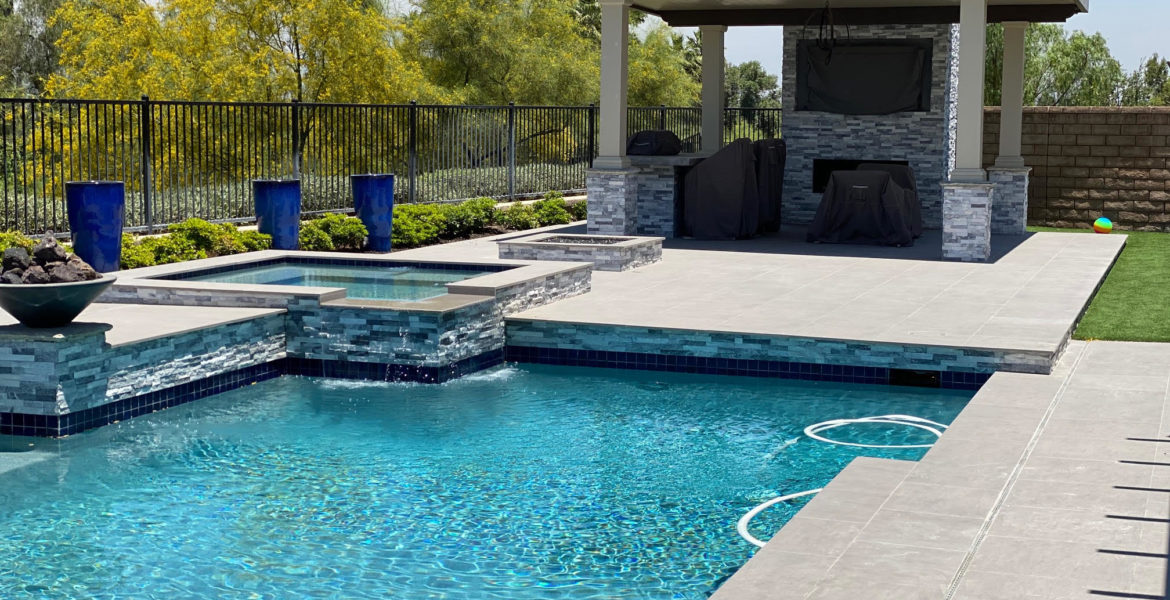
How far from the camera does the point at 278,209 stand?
1317cm

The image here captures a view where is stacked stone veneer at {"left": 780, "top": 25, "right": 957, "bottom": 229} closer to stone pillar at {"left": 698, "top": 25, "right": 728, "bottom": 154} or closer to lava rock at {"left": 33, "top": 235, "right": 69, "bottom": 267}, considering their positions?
stone pillar at {"left": 698, "top": 25, "right": 728, "bottom": 154}

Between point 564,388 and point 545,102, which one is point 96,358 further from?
point 545,102

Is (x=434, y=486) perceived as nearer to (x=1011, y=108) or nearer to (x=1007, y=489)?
(x=1007, y=489)

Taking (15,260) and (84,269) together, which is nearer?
(15,260)

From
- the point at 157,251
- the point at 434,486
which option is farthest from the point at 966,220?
the point at 434,486

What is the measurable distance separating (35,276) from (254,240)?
18.8 feet

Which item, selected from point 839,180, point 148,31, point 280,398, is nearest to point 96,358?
point 280,398

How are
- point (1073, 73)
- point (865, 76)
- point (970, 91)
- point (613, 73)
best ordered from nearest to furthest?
point (970, 91) < point (613, 73) < point (865, 76) < point (1073, 73)

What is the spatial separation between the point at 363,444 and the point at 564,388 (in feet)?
5.94

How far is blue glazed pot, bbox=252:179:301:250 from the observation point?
13.1 m

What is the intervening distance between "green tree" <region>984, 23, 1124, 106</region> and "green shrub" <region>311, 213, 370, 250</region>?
3360 cm

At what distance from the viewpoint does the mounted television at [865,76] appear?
17328 millimetres

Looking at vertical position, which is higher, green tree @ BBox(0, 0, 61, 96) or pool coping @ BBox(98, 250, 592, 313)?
green tree @ BBox(0, 0, 61, 96)

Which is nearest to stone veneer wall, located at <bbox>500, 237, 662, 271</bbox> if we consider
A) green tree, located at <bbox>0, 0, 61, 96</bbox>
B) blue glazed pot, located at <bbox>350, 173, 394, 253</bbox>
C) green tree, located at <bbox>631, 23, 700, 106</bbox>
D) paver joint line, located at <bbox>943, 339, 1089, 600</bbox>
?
blue glazed pot, located at <bbox>350, 173, 394, 253</bbox>
